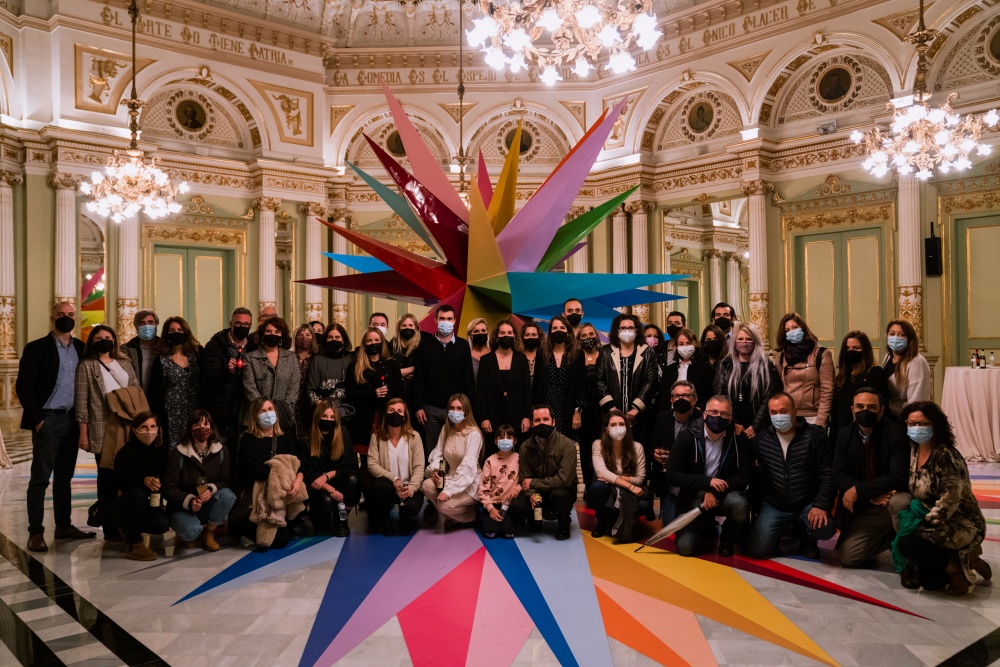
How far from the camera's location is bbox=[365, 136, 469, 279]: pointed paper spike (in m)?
7.38

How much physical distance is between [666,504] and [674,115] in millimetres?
10896

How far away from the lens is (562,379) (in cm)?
627

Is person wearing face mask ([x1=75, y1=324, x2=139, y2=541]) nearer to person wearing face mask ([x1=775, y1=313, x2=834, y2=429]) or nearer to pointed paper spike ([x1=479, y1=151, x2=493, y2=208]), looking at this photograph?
pointed paper spike ([x1=479, y1=151, x2=493, y2=208])

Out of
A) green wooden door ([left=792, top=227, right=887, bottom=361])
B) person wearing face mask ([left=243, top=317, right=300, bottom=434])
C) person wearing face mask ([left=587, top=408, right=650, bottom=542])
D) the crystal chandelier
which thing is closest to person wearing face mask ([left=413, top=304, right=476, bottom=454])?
person wearing face mask ([left=243, top=317, right=300, bottom=434])

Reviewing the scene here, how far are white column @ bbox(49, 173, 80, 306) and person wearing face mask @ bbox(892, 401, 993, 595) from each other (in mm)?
11912

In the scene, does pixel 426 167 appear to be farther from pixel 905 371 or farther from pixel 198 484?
pixel 905 371

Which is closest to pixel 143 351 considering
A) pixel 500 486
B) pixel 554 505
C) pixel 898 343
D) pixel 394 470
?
pixel 394 470

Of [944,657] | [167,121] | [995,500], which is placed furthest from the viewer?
[167,121]

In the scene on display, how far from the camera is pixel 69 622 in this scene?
3832 mm

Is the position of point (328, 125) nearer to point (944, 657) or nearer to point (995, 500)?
point (995, 500)

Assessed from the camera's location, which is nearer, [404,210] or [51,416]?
[51,416]

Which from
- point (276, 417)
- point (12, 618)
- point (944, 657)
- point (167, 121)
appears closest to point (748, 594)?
point (944, 657)

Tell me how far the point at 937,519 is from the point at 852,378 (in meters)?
1.46

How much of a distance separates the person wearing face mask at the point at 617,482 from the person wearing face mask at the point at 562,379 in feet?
2.01
